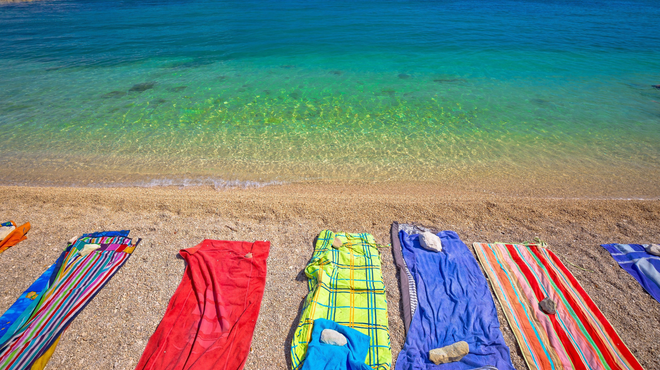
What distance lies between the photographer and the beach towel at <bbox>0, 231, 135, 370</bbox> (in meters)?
3.88

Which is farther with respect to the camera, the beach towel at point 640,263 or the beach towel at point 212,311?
the beach towel at point 640,263

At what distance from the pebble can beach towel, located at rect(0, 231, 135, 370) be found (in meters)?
6.84

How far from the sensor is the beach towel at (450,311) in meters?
3.89

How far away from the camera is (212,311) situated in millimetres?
4465

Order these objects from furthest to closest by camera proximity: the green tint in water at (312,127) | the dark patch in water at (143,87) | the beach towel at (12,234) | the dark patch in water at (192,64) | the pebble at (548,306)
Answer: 1. the dark patch in water at (192,64)
2. the dark patch in water at (143,87)
3. the green tint in water at (312,127)
4. the beach towel at (12,234)
5. the pebble at (548,306)

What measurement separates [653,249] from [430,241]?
396cm

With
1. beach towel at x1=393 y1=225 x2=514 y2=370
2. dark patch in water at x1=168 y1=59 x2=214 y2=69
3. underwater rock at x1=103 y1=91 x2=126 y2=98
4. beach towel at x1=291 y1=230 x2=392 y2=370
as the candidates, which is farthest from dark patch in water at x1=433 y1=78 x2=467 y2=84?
underwater rock at x1=103 y1=91 x2=126 y2=98

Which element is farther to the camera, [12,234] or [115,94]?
[115,94]

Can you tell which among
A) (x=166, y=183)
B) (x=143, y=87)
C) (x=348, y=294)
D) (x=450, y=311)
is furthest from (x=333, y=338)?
(x=143, y=87)

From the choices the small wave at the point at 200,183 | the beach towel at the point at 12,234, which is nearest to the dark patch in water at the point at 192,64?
the small wave at the point at 200,183

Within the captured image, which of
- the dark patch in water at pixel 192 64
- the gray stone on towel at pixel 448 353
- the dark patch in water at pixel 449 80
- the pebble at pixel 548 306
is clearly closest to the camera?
the gray stone on towel at pixel 448 353

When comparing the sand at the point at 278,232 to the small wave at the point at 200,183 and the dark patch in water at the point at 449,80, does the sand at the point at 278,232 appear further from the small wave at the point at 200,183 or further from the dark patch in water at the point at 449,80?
the dark patch in water at the point at 449,80

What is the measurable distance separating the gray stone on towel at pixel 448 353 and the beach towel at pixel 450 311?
0.05 m

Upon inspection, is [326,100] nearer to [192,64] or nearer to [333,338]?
Result: [192,64]
